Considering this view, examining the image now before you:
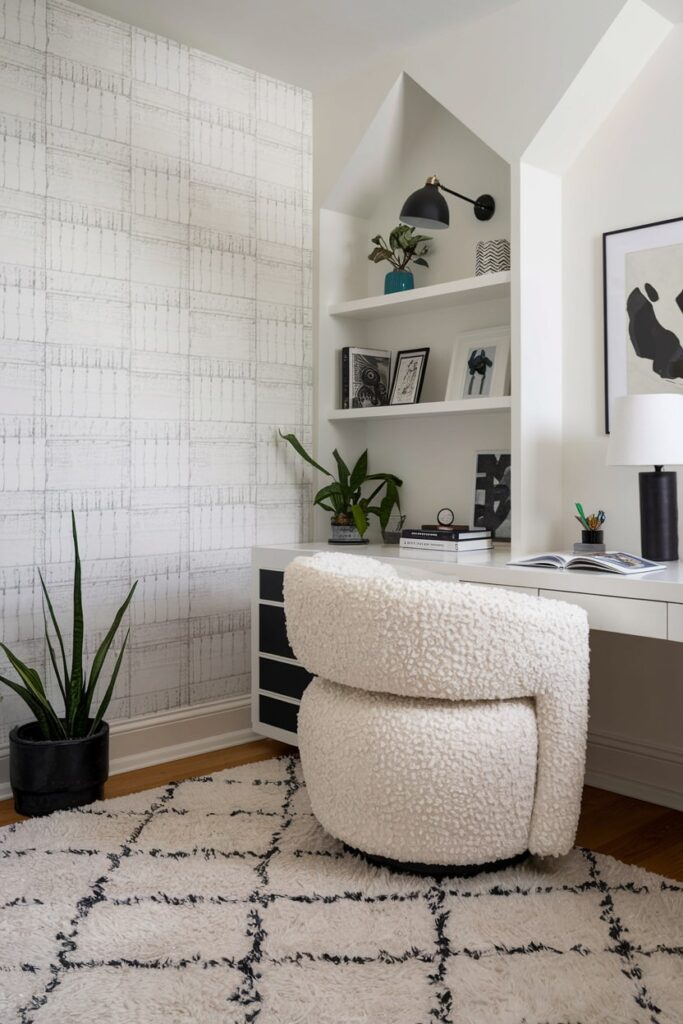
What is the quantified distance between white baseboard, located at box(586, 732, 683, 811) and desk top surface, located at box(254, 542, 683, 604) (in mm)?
620

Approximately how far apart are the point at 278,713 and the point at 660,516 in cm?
143

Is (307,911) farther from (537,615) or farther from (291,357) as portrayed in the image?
(291,357)

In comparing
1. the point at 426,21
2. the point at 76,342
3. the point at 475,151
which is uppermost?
the point at 426,21

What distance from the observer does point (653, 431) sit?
2414 millimetres

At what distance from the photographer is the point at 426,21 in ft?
9.64

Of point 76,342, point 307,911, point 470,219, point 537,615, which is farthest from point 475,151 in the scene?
point 307,911

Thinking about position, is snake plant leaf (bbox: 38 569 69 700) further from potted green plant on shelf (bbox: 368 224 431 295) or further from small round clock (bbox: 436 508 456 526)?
potted green plant on shelf (bbox: 368 224 431 295)

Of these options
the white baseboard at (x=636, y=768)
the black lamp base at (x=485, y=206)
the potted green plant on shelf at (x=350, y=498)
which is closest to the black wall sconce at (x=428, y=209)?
the black lamp base at (x=485, y=206)

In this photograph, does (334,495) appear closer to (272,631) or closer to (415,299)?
(272,631)

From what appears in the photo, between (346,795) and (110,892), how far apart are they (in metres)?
0.57

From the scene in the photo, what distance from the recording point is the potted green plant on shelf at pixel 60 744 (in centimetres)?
254

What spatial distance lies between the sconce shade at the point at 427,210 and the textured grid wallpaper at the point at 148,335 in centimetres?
72

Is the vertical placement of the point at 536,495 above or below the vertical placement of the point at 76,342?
below

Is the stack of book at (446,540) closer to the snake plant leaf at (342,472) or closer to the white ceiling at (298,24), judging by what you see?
the snake plant leaf at (342,472)
